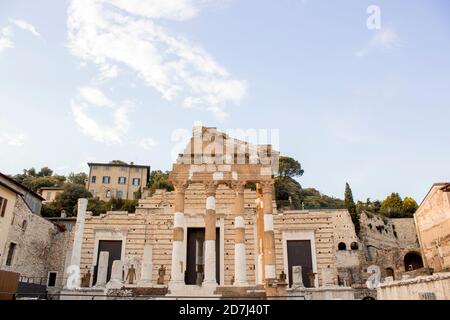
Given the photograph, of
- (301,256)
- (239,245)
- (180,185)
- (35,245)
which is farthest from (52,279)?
(301,256)

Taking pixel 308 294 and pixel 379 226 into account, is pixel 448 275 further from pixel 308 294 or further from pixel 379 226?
pixel 379 226

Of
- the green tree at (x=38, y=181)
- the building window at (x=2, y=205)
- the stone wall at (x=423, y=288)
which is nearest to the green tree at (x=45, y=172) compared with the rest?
the green tree at (x=38, y=181)

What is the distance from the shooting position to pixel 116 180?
2254 inches

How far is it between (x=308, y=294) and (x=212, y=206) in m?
6.94

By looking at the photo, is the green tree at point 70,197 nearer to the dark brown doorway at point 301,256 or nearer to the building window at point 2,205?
the building window at point 2,205

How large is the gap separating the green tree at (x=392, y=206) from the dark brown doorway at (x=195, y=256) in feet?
122

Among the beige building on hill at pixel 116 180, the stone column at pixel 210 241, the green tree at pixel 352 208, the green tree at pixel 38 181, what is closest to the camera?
the stone column at pixel 210 241

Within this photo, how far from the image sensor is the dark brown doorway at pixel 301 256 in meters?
24.0

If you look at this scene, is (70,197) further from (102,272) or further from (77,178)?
(102,272)
